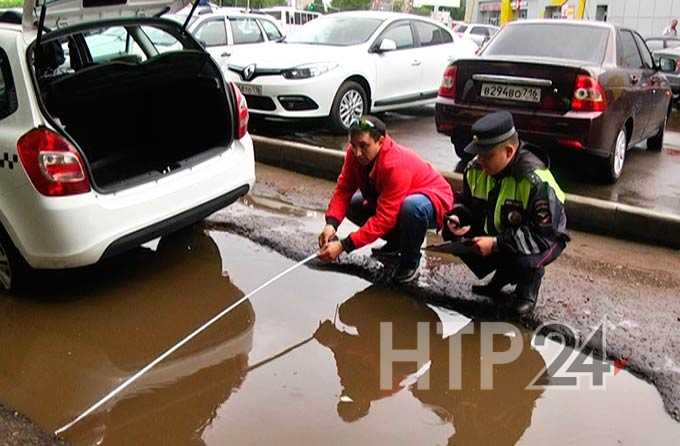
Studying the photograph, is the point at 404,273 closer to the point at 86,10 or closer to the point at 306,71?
the point at 86,10

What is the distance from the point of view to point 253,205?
5762 millimetres

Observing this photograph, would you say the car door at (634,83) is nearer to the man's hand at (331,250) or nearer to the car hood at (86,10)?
the man's hand at (331,250)

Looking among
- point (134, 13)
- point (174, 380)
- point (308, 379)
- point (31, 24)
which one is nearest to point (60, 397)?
point (174, 380)

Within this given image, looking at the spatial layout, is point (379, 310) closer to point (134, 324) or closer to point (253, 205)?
point (134, 324)

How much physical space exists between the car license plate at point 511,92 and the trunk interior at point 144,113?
7.98 feet

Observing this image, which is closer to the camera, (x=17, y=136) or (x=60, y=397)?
(x=60, y=397)

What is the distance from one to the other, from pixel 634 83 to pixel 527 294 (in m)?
3.65

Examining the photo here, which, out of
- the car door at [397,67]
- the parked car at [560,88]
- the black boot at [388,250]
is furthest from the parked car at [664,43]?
the black boot at [388,250]

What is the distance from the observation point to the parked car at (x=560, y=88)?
5621mm

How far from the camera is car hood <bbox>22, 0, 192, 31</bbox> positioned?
3566 mm

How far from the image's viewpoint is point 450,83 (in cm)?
616

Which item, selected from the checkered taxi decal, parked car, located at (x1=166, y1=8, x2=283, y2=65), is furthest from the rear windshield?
parked car, located at (x1=166, y1=8, x2=283, y2=65)

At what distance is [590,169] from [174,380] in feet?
15.9

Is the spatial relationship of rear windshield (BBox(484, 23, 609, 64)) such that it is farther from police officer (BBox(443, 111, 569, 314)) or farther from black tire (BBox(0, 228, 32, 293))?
black tire (BBox(0, 228, 32, 293))
